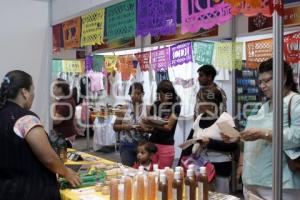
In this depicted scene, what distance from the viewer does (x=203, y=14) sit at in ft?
7.76

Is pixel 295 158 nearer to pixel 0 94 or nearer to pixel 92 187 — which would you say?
pixel 92 187

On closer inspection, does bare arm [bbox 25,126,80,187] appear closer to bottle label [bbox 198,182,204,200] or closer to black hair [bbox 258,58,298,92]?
bottle label [bbox 198,182,204,200]

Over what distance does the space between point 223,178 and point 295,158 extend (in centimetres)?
113

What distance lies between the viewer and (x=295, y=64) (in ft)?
13.4

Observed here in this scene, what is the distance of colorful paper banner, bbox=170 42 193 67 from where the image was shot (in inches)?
180

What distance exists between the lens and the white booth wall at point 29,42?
335 cm

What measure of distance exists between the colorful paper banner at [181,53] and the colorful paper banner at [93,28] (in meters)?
1.45

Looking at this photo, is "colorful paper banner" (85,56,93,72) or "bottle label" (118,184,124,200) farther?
"colorful paper banner" (85,56,93,72)

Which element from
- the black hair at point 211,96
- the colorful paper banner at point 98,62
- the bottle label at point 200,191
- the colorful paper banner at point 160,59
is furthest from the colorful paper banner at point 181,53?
the bottle label at point 200,191

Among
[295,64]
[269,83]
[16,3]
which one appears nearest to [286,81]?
[269,83]

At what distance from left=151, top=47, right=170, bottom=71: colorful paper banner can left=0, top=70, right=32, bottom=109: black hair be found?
10.2 feet

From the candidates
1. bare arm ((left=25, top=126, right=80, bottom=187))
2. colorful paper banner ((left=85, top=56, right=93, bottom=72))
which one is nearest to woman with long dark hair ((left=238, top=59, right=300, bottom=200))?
bare arm ((left=25, top=126, right=80, bottom=187))

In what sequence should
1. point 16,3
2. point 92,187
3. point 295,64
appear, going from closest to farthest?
point 92,187 < point 16,3 < point 295,64

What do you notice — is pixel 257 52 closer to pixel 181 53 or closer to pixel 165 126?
pixel 181 53
